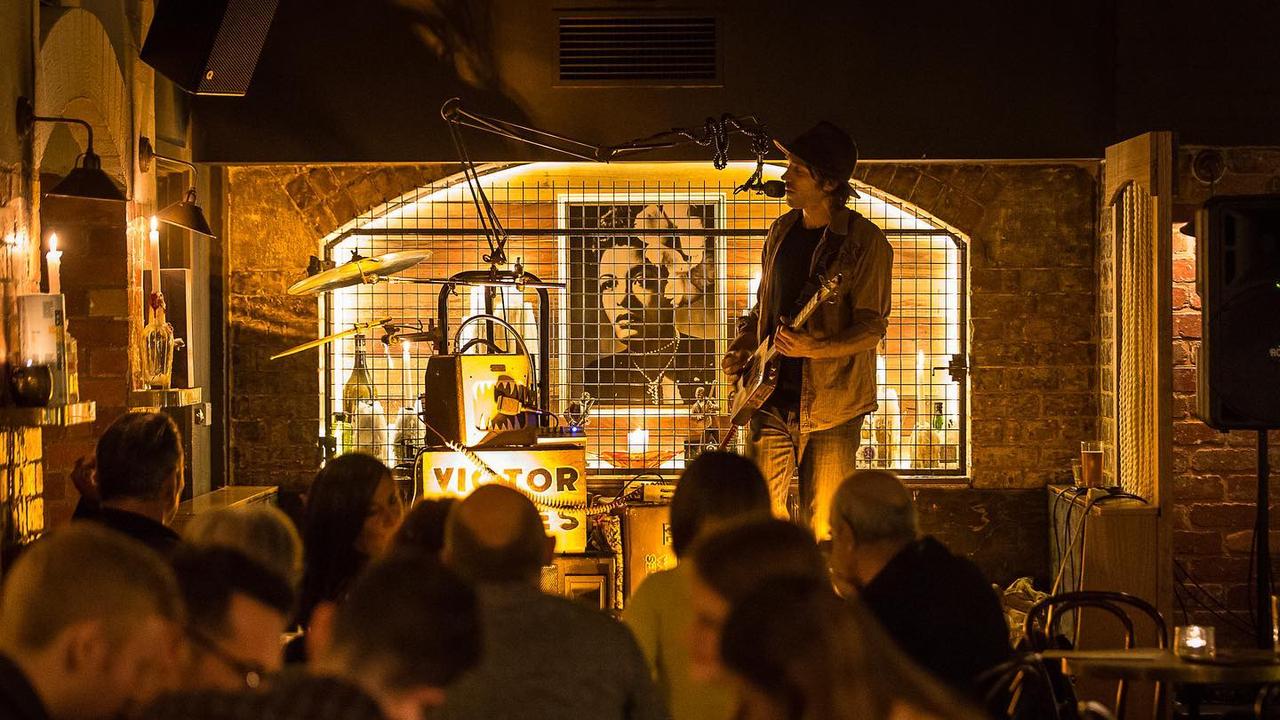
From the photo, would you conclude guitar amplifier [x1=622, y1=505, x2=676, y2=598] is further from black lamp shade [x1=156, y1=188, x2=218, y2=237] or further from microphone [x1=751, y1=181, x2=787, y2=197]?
→ black lamp shade [x1=156, y1=188, x2=218, y2=237]

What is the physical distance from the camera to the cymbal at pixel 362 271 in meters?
6.42

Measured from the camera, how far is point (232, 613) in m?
2.53

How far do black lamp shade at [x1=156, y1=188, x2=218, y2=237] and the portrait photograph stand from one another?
2058 mm

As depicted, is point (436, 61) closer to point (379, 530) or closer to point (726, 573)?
point (379, 530)

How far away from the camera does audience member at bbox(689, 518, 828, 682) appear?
2381 millimetres

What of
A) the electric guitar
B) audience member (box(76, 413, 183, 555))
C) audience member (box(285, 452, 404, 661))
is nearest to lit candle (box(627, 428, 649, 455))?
the electric guitar

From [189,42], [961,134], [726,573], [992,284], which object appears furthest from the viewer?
[992,284]

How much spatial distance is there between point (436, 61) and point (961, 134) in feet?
8.00

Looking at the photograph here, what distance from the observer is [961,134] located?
6.65 m

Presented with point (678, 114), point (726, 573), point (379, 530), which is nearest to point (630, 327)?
point (678, 114)

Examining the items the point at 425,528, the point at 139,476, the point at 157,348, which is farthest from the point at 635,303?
the point at 425,528

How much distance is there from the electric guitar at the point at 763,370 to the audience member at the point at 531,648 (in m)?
2.72

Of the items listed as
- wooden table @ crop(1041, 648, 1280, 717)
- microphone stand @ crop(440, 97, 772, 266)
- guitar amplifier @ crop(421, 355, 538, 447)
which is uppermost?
microphone stand @ crop(440, 97, 772, 266)

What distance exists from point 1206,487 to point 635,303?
3.03 meters
